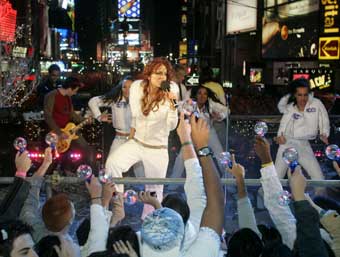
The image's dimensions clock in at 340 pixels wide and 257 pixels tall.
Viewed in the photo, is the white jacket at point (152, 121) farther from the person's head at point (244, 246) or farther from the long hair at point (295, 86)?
the person's head at point (244, 246)

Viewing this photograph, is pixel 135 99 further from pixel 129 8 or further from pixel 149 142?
pixel 129 8

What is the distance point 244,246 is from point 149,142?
2857 mm

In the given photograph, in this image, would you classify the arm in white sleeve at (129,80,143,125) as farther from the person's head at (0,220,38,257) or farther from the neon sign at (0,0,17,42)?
the neon sign at (0,0,17,42)

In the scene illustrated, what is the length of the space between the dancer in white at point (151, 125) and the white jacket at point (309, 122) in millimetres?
1945

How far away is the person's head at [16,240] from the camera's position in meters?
2.74

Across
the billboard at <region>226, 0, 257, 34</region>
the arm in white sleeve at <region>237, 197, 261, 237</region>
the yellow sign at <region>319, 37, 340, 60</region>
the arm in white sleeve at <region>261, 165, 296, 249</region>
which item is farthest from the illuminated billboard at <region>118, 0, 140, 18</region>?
A: the arm in white sleeve at <region>237, 197, 261, 237</region>

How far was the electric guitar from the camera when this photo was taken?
8.05 meters

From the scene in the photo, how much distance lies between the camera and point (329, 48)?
1962cm

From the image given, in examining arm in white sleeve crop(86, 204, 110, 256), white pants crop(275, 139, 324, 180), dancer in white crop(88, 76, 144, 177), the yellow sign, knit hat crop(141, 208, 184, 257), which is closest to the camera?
knit hat crop(141, 208, 184, 257)

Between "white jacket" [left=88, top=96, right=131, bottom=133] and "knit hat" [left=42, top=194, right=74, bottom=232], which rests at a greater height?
"white jacket" [left=88, top=96, right=131, bottom=133]

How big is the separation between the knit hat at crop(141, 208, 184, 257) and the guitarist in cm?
567

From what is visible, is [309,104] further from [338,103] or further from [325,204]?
[338,103]

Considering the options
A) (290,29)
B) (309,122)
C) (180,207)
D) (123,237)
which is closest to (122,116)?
(309,122)

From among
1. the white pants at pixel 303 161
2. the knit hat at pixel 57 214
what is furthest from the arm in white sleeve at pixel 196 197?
the white pants at pixel 303 161
